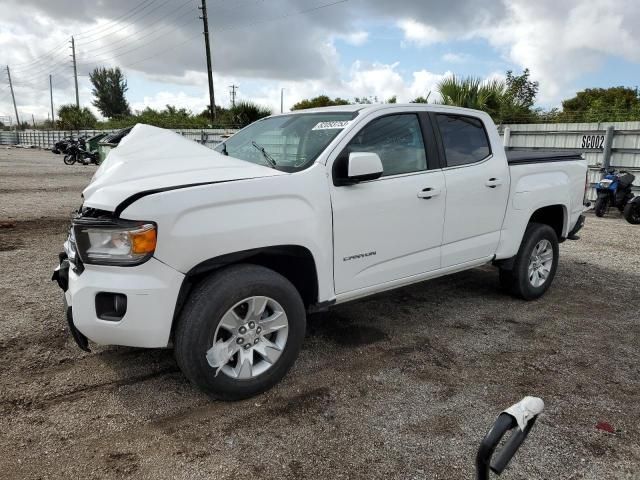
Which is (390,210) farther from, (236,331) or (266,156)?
(236,331)

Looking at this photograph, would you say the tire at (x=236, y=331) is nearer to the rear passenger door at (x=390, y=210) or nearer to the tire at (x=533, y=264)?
the rear passenger door at (x=390, y=210)

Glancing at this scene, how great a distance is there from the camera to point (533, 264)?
193 inches

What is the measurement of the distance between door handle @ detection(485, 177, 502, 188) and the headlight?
2.88 m

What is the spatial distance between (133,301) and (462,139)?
3007 mm

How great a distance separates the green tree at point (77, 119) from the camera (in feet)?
148

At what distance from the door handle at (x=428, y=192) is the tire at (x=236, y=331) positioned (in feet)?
4.30

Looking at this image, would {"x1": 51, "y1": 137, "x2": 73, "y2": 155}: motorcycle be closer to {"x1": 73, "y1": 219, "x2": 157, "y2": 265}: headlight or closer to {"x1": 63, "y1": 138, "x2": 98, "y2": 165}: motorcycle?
{"x1": 63, "y1": 138, "x2": 98, "y2": 165}: motorcycle

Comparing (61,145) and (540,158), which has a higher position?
(61,145)

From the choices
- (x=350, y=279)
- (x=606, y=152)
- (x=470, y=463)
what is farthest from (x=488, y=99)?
(x=470, y=463)

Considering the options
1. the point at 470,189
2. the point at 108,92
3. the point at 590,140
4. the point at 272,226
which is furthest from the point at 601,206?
the point at 108,92

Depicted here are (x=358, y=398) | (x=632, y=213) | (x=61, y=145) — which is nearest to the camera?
(x=358, y=398)

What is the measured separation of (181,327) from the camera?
9.04ft

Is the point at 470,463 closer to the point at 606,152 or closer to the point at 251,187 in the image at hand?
the point at 251,187

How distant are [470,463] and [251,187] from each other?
6.15 feet
